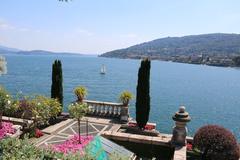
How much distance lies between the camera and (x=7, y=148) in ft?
20.2

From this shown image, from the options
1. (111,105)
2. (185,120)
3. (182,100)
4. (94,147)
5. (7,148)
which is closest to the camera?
(7,148)

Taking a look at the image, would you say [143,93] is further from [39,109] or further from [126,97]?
[39,109]

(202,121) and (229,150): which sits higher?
(229,150)

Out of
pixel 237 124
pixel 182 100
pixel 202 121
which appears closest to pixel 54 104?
pixel 202 121

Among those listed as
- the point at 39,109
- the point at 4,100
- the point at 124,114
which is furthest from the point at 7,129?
the point at 124,114

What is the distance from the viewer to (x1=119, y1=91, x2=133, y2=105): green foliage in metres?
17.0

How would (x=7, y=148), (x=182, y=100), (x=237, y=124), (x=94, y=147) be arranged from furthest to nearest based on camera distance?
(x=182, y=100) → (x=237, y=124) → (x=94, y=147) → (x=7, y=148)

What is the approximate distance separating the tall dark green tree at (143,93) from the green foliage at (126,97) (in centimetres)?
73

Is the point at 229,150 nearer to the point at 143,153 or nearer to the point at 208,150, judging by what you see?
the point at 208,150

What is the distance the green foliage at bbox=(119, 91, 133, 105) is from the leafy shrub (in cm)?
689

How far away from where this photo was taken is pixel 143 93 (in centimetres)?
1625

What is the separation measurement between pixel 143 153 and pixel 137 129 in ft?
18.0

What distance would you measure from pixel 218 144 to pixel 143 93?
6.58 metres

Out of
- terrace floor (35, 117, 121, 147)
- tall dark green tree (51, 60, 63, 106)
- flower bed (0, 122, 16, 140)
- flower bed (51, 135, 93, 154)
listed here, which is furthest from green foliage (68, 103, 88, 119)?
tall dark green tree (51, 60, 63, 106)
